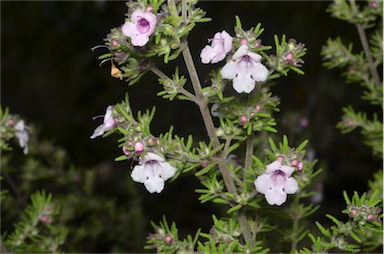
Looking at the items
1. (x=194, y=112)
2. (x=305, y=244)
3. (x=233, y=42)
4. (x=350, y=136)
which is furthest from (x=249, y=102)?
(x=194, y=112)

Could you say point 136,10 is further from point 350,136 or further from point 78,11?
point 78,11

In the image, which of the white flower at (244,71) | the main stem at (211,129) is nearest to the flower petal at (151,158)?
the main stem at (211,129)

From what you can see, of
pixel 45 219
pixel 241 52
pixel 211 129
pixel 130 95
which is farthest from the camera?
pixel 130 95

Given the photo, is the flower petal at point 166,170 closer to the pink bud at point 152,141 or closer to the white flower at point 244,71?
the pink bud at point 152,141

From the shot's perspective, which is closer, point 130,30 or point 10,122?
point 130,30

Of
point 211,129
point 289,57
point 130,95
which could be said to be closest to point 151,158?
point 211,129

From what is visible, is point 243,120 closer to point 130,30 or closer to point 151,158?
point 151,158
